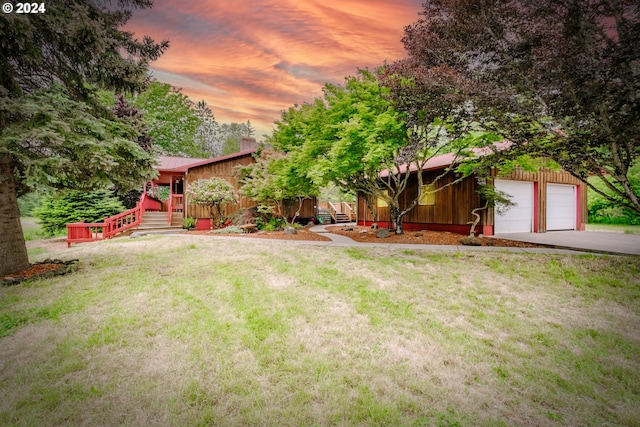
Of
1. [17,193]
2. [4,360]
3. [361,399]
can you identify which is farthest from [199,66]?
[361,399]

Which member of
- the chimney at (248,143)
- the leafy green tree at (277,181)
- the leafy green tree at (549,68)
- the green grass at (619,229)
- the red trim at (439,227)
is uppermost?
the chimney at (248,143)

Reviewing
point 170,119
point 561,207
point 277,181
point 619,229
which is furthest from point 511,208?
point 170,119

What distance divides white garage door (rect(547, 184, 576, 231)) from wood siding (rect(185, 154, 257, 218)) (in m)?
15.1

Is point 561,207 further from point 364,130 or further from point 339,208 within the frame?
point 339,208

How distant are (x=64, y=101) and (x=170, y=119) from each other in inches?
1191

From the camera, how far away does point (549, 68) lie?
5984mm

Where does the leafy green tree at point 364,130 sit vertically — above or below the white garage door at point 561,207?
above

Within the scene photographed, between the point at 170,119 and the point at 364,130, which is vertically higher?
the point at 170,119

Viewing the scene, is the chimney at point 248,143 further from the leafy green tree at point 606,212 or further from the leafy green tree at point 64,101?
the leafy green tree at point 606,212

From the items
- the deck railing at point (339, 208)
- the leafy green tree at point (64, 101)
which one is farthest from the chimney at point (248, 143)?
the leafy green tree at point (64, 101)

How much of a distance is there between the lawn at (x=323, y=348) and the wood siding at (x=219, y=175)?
1064 cm

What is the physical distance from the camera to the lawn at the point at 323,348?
2.12 metres

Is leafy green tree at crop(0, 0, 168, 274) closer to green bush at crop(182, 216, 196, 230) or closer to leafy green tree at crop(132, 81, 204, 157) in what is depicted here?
green bush at crop(182, 216, 196, 230)

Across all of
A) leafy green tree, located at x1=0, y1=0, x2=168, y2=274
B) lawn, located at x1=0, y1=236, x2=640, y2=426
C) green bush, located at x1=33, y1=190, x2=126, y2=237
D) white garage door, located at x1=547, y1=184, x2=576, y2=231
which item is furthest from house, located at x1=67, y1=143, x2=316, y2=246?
white garage door, located at x1=547, y1=184, x2=576, y2=231
